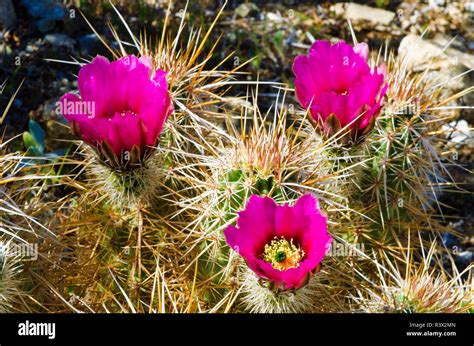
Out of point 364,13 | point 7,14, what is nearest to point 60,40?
point 7,14

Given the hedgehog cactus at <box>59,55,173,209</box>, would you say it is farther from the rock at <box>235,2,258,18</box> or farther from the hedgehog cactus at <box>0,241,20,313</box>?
the rock at <box>235,2,258,18</box>

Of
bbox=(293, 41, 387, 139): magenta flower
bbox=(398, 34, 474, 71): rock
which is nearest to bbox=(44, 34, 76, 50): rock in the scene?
bbox=(398, 34, 474, 71): rock

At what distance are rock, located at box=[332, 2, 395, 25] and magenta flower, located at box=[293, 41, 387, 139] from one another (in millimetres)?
2375

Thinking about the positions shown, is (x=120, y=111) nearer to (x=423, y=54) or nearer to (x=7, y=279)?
(x=7, y=279)

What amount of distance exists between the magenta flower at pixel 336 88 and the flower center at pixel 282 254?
392mm

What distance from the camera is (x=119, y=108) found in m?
1.95

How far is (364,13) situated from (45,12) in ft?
5.93

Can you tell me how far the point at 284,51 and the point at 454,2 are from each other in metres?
1.17

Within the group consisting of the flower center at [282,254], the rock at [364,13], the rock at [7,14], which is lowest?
the rock at [7,14]

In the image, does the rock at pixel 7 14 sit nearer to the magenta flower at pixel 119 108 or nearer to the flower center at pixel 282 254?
the magenta flower at pixel 119 108

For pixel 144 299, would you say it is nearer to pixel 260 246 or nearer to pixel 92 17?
pixel 260 246

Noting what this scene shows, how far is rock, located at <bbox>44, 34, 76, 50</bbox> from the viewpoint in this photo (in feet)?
12.7

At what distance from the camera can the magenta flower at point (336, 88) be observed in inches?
78.3

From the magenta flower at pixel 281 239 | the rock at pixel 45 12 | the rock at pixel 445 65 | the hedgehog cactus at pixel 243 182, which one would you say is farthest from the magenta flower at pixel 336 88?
the rock at pixel 45 12
